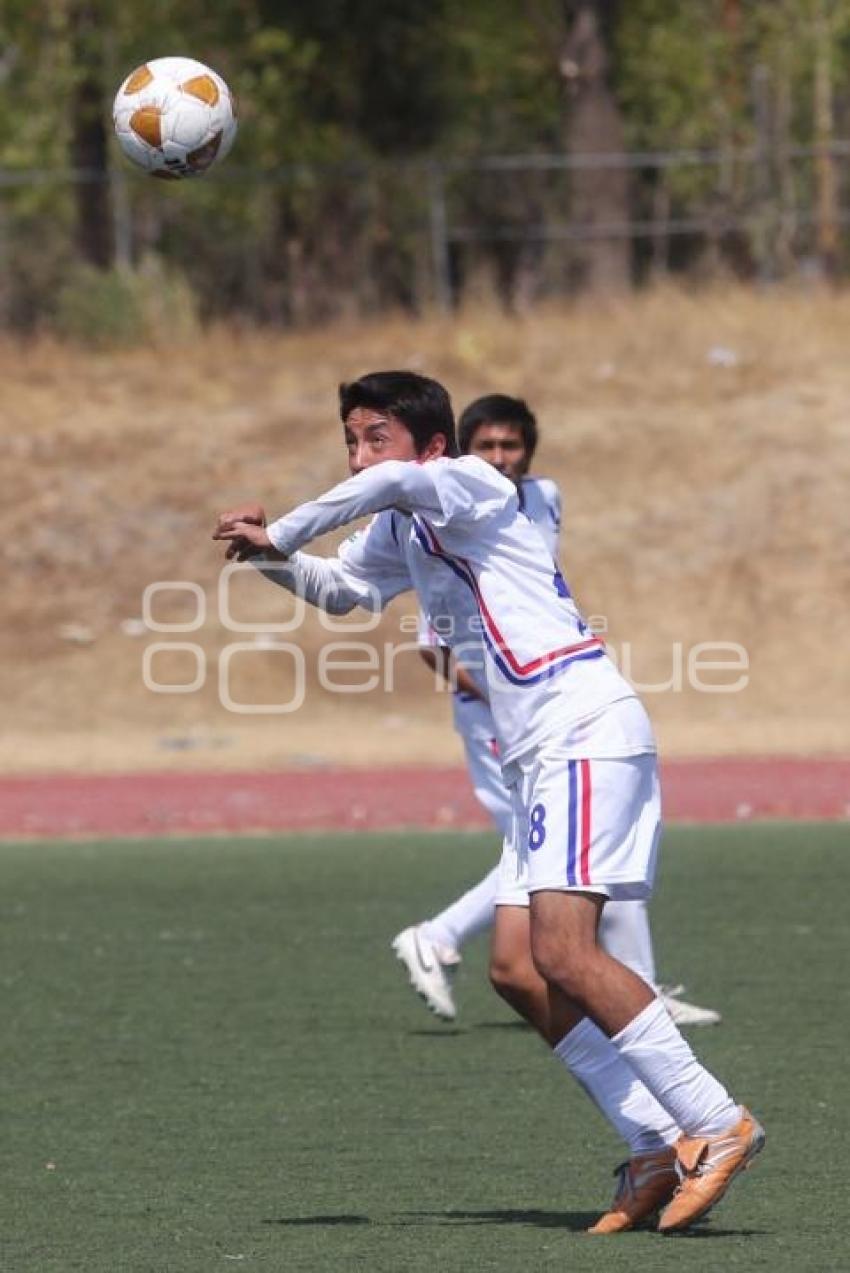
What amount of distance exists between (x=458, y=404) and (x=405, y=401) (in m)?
19.2

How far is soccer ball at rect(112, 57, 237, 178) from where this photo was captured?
24.3 feet

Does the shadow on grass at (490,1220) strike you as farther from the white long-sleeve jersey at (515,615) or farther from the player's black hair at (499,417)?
the player's black hair at (499,417)

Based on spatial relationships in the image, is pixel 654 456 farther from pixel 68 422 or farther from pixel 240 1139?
pixel 240 1139

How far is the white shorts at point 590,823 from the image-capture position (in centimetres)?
597

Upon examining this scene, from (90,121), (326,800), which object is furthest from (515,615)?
(90,121)

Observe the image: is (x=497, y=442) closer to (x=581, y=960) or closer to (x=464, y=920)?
(x=464, y=920)

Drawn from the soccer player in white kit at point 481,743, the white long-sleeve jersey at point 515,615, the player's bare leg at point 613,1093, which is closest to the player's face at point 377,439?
the white long-sleeve jersey at point 515,615

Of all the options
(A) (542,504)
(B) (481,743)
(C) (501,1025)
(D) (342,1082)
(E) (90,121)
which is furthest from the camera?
(E) (90,121)

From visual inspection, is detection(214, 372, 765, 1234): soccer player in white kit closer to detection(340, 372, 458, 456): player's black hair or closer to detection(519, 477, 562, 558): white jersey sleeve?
detection(340, 372, 458, 456): player's black hair

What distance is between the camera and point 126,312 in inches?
1101

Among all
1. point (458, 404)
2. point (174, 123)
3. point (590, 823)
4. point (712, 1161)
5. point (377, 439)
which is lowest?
point (458, 404)

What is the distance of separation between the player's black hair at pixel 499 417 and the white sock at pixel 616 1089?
335 cm

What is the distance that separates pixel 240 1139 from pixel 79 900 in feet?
18.3

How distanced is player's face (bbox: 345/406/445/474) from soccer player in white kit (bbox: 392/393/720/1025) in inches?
102
